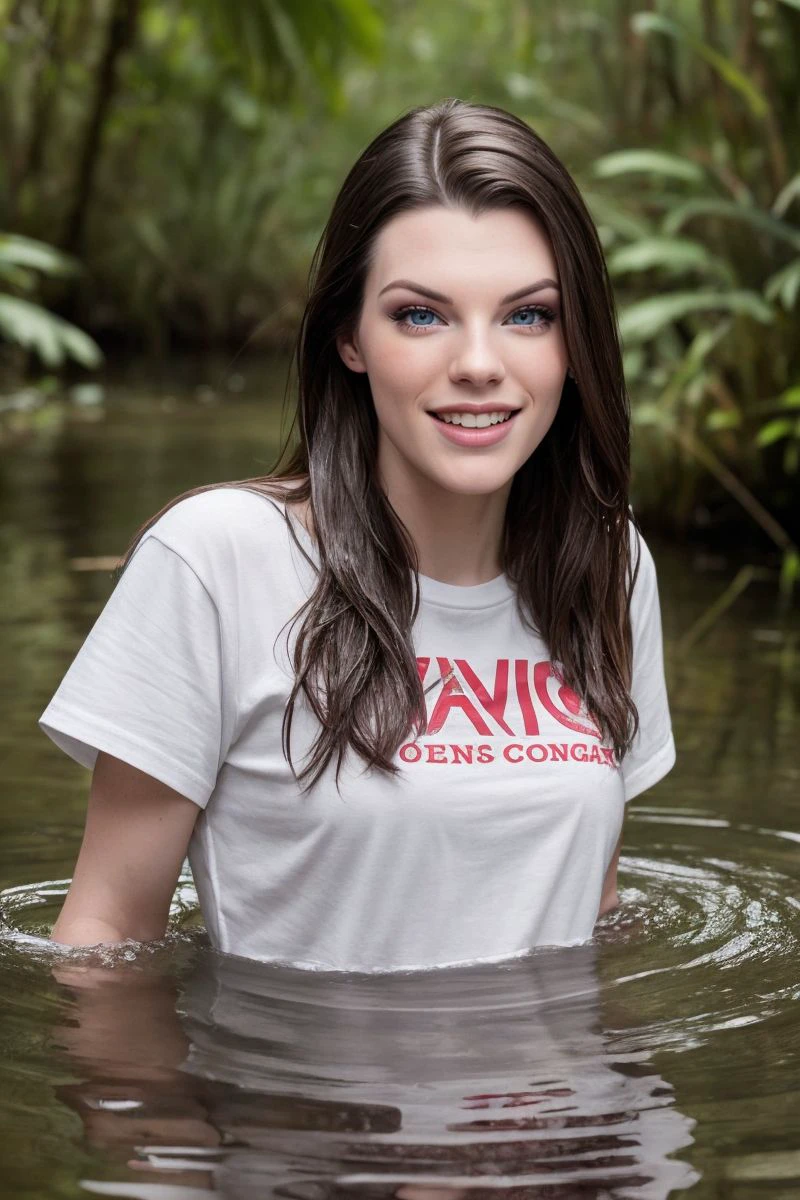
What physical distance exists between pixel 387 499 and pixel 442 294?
0.30 metres

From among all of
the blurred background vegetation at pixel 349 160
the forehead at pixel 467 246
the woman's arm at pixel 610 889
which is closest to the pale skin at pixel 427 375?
the forehead at pixel 467 246

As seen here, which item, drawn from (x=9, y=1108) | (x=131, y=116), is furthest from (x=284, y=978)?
(x=131, y=116)

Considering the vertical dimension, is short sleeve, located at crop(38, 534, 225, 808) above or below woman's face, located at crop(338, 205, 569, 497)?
below

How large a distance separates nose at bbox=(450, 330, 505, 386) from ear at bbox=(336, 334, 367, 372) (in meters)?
0.16

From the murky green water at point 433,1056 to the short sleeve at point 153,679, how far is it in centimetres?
31

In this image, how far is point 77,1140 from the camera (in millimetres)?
2156

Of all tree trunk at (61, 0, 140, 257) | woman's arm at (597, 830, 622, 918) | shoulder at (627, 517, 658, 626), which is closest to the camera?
shoulder at (627, 517, 658, 626)

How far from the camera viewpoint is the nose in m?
2.45

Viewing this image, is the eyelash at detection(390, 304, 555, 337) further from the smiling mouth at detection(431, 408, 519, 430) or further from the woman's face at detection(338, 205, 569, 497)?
the smiling mouth at detection(431, 408, 519, 430)

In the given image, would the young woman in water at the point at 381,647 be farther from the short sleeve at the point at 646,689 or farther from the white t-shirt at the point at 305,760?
the short sleeve at the point at 646,689

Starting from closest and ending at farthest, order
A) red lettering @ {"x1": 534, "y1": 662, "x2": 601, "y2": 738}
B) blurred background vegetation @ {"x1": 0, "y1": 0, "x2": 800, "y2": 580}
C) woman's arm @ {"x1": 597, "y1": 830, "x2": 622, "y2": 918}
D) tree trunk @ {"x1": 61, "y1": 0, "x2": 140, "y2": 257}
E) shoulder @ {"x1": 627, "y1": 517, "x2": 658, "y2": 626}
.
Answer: red lettering @ {"x1": 534, "y1": 662, "x2": 601, "y2": 738} < shoulder @ {"x1": 627, "y1": 517, "x2": 658, "y2": 626} < woman's arm @ {"x1": 597, "y1": 830, "x2": 622, "y2": 918} < blurred background vegetation @ {"x1": 0, "y1": 0, "x2": 800, "y2": 580} < tree trunk @ {"x1": 61, "y1": 0, "x2": 140, "y2": 257}

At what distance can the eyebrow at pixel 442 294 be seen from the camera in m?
2.46

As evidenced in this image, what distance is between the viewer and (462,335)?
2.48 m

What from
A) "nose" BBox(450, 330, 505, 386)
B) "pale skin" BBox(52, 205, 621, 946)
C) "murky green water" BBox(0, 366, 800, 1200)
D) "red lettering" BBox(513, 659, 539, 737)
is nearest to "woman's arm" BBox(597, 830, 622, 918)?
"murky green water" BBox(0, 366, 800, 1200)
